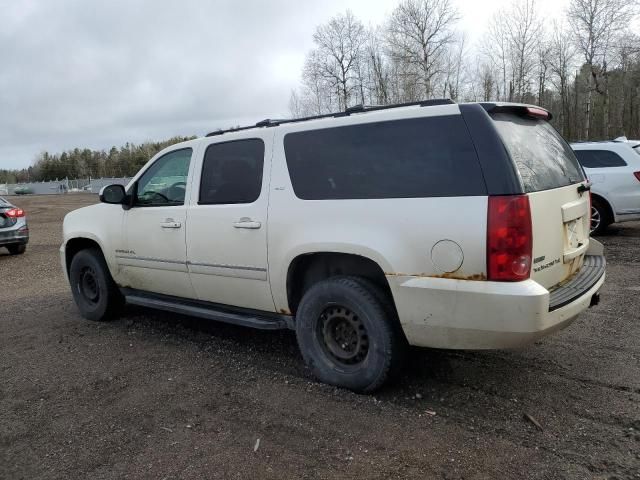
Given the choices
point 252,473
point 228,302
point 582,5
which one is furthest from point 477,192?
point 582,5

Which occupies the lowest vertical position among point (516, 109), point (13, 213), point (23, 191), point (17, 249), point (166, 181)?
point (17, 249)

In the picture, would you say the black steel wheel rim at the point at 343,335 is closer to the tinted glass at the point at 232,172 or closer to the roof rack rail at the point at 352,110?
the tinted glass at the point at 232,172

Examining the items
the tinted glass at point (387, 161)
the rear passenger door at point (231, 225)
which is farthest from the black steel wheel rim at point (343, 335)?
the tinted glass at point (387, 161)

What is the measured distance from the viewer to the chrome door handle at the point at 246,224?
4.11 metres

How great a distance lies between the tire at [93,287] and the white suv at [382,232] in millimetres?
1083

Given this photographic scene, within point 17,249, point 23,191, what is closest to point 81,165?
point 23,191

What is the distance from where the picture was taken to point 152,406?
372cm

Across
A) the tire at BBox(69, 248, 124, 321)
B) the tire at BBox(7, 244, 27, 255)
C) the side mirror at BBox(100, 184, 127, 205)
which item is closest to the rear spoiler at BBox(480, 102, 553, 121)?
the side mirror at BBox(100, 184, 127, 205)

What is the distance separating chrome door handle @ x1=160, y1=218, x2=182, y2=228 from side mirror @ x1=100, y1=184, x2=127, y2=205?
0.67 metres

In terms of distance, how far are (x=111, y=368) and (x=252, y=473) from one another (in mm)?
2174

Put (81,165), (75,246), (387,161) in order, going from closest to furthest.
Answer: (387,161), (75,246), (81,165)

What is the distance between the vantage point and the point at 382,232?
11.2 ft

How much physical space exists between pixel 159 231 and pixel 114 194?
73 cm

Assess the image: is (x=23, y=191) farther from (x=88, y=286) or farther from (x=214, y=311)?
(x=214, y=311)
